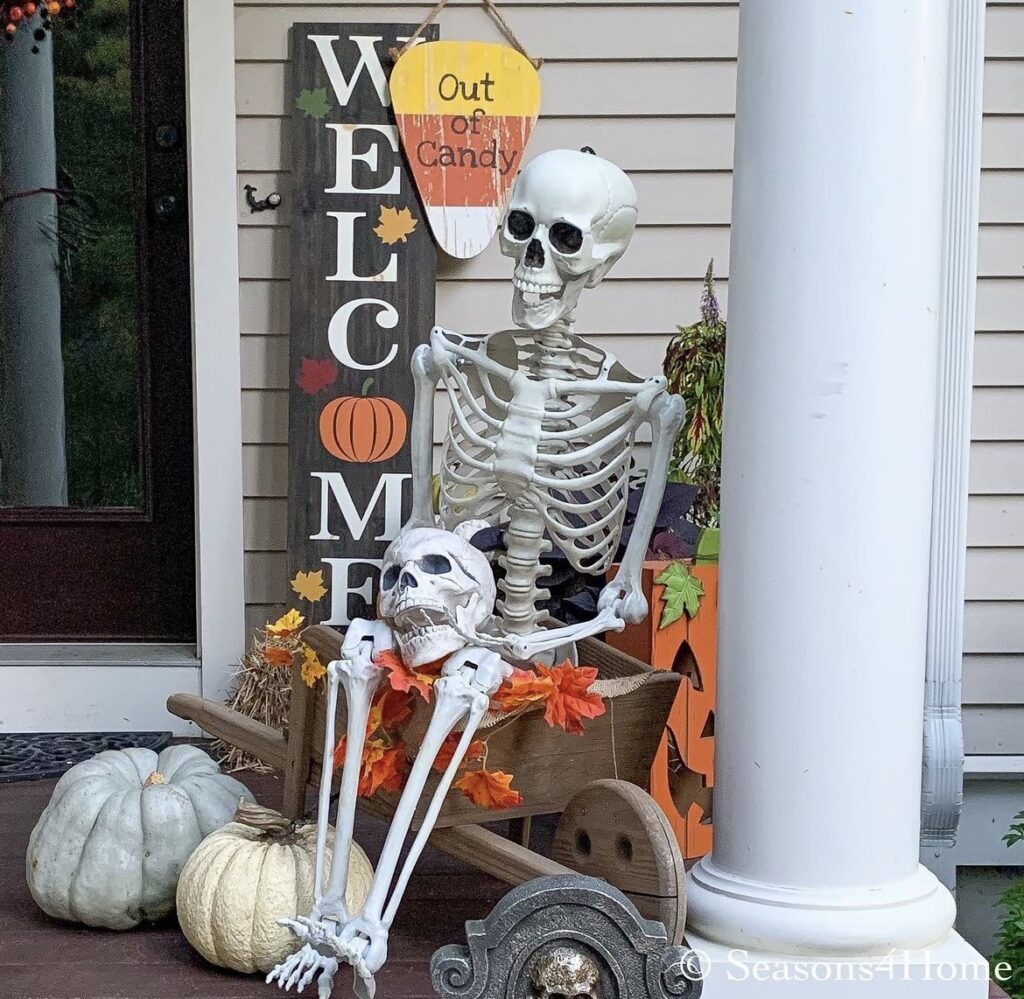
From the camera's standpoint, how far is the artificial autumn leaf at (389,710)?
208 centimetres

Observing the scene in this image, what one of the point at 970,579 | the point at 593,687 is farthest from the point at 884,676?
the point at 970,579

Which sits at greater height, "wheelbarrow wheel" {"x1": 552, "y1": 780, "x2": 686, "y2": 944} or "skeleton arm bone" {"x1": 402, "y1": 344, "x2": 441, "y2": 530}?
"skeleton arm bone" {"x1": 402, "y1": 344, "x2": 441, "y2": 530}

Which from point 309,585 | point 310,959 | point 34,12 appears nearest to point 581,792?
point 310,959

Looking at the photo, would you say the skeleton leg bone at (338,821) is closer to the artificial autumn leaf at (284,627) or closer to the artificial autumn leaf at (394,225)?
the artificial autumn leaf at (284,627)

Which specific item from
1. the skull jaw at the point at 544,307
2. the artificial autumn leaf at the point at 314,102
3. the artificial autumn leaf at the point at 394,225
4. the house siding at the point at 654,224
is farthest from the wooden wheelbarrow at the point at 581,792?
the artificial autumn leaf at the point at 314,102

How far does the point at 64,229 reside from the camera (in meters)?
3.89

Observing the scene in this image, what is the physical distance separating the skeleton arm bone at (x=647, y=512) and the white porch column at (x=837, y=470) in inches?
8.2

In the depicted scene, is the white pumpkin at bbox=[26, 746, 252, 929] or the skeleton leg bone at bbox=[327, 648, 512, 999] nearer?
the skeleton leg bone at bbox=[327, 648, 512, 999]

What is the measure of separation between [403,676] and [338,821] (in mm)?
247

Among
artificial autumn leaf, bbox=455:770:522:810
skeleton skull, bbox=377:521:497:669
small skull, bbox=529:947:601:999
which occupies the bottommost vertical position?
small skull, bbox=529:947:601:999

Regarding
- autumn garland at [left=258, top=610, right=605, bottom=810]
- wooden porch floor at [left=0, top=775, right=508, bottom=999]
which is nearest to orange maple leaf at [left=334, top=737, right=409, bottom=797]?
autumn garland at [left=258, top=610, right=605, bottom=810]

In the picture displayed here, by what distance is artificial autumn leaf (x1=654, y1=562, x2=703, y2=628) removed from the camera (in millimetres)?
2629

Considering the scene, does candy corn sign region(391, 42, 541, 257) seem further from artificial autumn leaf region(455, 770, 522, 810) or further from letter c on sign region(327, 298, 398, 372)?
artificial autumn leaf region(455, 770, 522, 810)

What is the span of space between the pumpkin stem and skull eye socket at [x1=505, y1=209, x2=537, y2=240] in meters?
1.09
